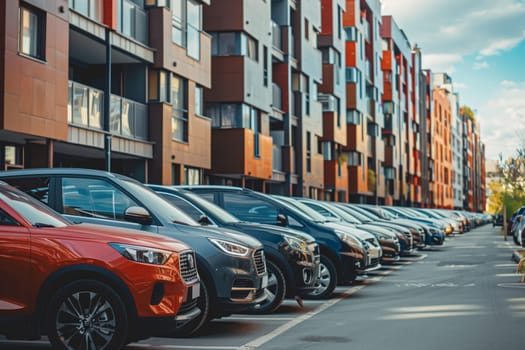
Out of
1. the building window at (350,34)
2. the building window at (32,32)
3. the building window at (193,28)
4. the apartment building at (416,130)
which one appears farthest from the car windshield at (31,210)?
the apartment building at (416,130)

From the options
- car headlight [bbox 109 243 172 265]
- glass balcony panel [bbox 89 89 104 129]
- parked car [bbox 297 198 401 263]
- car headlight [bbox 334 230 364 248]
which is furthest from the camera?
glass balcony panel [bbox 89 89 104 129]

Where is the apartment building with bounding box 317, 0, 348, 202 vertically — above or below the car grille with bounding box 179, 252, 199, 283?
above

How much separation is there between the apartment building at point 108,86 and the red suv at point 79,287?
10166 millimetres

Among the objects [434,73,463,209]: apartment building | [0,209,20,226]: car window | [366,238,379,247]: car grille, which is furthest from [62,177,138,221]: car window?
[434,73,463,209]: apartment building

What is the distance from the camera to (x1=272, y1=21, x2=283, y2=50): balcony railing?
3922 centimetres

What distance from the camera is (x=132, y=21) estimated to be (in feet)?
81.1

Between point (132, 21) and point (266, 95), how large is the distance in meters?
11.9

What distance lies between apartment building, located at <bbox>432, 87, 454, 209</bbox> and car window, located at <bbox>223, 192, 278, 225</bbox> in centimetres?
8431

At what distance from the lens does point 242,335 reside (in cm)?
984

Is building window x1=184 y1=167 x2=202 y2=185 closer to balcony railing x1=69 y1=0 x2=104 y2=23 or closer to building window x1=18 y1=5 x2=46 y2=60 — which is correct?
balcony railing x1=69 y1=0 x2=104 y2=23

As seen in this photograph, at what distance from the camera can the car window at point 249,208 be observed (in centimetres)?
1352

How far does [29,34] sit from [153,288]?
488 inches

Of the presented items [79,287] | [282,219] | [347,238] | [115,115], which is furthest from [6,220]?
[115,115]

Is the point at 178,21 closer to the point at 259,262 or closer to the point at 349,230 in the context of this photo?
the point at 349,230
